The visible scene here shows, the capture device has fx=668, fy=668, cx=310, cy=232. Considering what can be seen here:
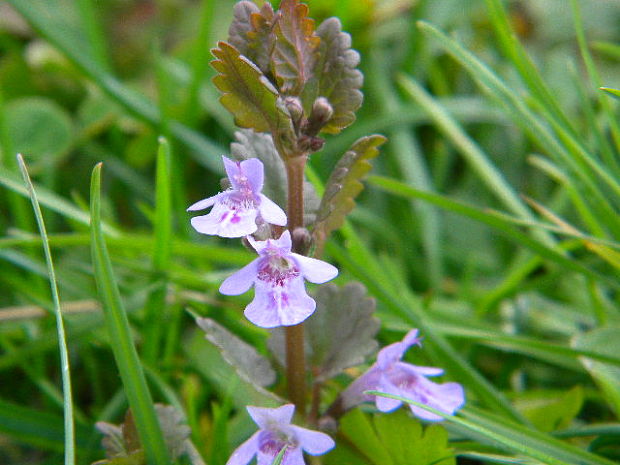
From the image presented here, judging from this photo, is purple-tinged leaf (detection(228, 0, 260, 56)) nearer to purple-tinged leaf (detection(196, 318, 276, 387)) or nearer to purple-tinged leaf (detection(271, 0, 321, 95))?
purple-tinged leaf (detection(271, 0, 321, 95))

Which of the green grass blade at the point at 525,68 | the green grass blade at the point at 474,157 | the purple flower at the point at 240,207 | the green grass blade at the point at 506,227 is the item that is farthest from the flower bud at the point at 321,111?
the green grass blade at the point at 474,157

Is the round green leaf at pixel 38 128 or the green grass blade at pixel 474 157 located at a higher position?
the round green leaf at pixel 38 128

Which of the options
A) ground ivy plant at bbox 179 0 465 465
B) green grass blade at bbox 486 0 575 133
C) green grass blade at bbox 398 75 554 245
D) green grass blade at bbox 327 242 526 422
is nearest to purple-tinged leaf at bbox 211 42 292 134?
ground ivy plant at bbox 179 0 465 465

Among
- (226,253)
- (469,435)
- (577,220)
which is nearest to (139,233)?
(226,253)

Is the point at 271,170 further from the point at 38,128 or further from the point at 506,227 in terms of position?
the point at 38,128

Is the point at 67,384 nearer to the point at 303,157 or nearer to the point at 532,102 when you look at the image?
the point at 303,157

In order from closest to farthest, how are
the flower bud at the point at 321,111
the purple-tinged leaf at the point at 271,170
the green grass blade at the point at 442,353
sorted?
the flower bud at the point at 321,111, the purple-tinged leaf at the point at 271,170, the green grass blade at the point at 442,353

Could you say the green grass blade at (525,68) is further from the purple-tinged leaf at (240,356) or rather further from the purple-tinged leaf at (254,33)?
the purple-tinged leaf at (240,356)
